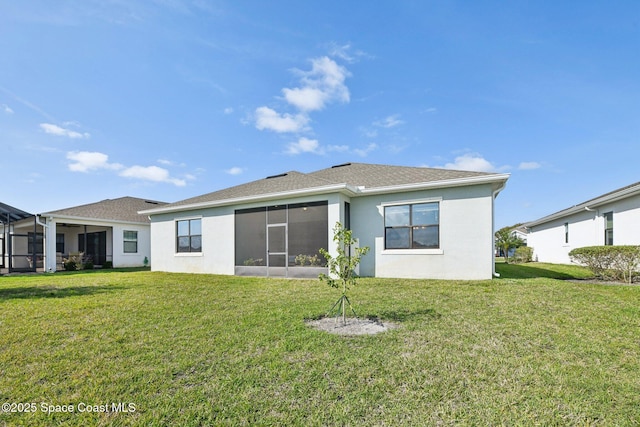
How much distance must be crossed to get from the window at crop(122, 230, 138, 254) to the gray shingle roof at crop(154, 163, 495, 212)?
7296 mm

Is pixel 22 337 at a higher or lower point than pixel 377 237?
lower

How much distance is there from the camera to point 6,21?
8.08 metres

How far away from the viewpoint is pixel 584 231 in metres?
16.2

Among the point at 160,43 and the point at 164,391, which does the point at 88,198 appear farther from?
the point at 164,391

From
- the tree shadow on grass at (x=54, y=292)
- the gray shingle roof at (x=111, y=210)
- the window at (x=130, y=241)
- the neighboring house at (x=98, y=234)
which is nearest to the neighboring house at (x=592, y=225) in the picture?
the tree shadow on grass at (x=54, y=292)

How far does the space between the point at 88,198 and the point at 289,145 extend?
1737cm

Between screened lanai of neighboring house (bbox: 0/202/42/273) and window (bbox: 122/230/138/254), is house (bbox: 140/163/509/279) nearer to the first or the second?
window (bbox: 122/230/138/254)

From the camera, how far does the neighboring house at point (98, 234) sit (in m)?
17.9

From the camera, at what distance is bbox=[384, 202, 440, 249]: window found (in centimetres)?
1048

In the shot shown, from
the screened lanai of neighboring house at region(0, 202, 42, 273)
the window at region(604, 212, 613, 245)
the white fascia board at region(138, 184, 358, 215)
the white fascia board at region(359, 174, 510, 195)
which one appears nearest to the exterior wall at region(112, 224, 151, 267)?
the screened lanai of neighboring house at region(0, 202, 42, 273)

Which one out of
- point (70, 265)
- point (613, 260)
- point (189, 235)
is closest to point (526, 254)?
point (613, 260)

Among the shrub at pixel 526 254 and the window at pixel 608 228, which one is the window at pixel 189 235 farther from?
the shrub at pixel 526 254

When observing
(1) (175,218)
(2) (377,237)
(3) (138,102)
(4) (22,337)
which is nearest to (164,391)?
(4) (22,337)

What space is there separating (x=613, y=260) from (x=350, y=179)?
962 cm
